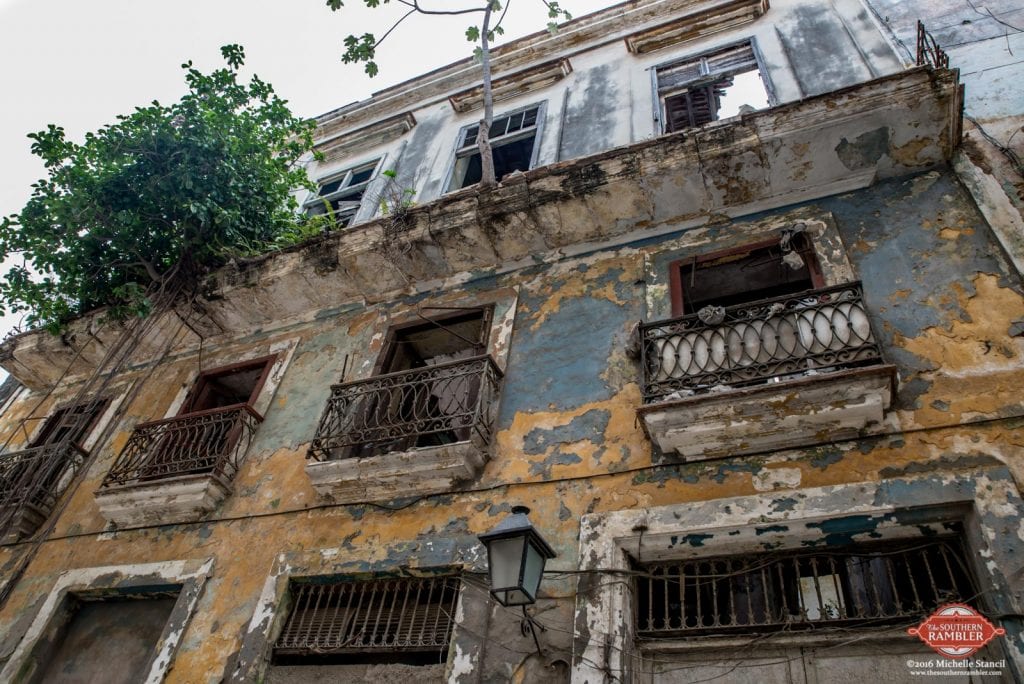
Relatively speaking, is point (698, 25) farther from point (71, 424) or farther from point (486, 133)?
point (71, 424)

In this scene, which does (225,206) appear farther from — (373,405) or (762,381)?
(762,381)

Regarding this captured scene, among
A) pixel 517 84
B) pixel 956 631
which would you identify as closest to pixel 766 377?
pixel 956 631

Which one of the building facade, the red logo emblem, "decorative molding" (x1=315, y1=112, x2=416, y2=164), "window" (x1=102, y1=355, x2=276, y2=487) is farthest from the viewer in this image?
"decorative molding" (x1=315, y1=112, x2=416, y2=164)

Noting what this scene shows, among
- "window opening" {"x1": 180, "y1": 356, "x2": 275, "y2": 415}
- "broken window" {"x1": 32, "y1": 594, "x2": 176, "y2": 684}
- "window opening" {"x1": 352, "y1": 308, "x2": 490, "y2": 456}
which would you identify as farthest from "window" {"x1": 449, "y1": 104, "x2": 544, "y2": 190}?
"broken window" {"x1": 32, "y1": 594, "x2": 176, "y2": 684}

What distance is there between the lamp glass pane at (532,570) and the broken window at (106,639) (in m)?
3.51

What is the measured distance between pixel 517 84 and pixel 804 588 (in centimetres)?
814

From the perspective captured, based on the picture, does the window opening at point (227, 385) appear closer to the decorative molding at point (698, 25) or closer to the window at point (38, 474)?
the window at point (38, 474)

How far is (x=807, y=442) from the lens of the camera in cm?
415

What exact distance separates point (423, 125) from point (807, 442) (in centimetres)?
808

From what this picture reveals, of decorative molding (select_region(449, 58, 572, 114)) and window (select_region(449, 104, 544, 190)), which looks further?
decorative molding (select_region(449, 58, 572, 114))

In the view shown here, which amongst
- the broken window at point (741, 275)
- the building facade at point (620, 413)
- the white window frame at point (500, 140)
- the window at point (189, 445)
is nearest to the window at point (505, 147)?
the white window frame at point (500, 140)

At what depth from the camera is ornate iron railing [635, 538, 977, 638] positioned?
3564 mm

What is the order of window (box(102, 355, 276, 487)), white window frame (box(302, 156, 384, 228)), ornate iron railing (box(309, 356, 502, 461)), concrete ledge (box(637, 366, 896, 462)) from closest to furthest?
concrete ledge (box(637, 366, 896, 462))
ornate iron railing (box(309, 356, 502, 461))
window (box(102, 355, 276, 487))
white window frame (box(302, 156, 384, 228))

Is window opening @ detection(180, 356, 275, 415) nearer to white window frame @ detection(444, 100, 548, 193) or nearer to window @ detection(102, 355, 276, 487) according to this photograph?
window @ detection(102, 355, 276, 487)
